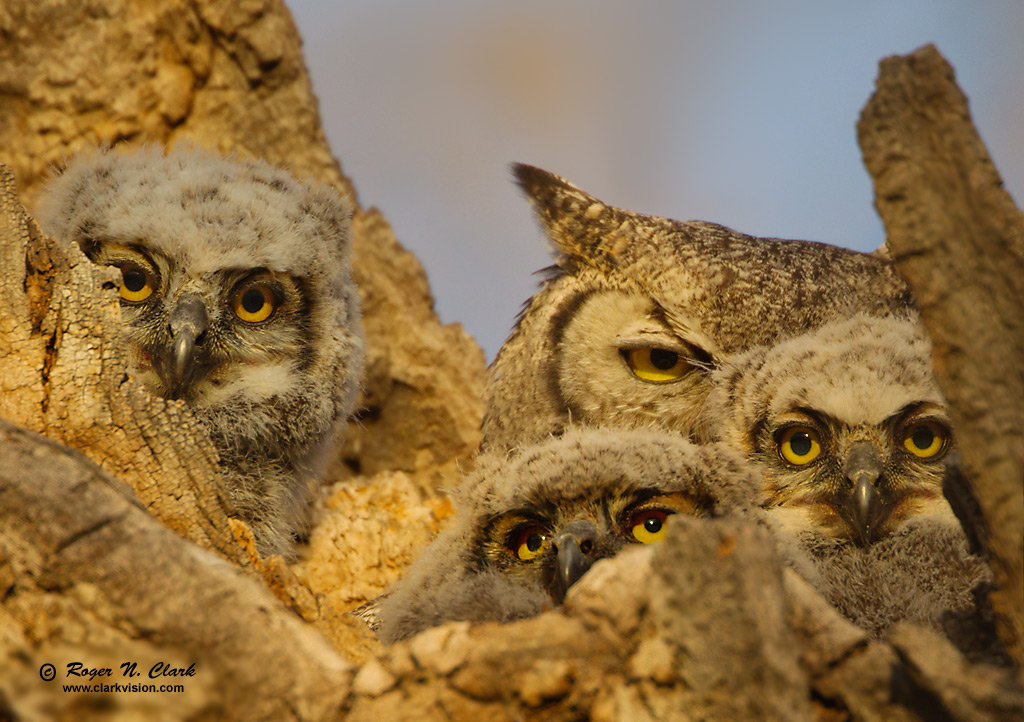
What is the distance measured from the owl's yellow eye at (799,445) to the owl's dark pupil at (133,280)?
1.76m

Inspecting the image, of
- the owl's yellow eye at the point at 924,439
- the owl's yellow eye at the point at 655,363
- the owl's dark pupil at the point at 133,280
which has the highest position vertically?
the owl's dark pupil at the point at 133,280

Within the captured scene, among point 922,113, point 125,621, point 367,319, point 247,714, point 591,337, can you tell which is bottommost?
point 247,714

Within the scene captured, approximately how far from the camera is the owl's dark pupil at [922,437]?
8.18 feet

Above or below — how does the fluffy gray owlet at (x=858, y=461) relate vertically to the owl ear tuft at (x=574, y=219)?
below

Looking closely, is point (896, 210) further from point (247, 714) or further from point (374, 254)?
point (374, 254)

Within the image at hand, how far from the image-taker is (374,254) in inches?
177

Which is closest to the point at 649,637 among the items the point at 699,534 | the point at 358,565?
the point at 699,534

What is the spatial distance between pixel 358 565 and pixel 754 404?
150cm

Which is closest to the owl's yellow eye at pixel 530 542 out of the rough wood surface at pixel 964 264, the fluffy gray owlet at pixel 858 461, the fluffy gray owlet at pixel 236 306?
the fluffy gray owlet at pixel 858 461

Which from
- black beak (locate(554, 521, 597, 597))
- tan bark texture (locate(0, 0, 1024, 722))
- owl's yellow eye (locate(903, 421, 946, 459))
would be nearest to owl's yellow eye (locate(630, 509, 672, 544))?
black beak (locate(554, 521, 597, 597))

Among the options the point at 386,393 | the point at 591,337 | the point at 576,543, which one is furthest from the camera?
the point at 386,393

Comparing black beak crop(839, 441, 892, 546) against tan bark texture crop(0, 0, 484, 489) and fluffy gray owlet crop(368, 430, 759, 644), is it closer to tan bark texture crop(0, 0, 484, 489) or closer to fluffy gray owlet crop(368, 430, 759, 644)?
fluffy gray owlet crop(368, 430, 759, 644)

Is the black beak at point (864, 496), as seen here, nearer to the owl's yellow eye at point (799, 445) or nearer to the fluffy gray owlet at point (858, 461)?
the fluffy gray owlet at point (858, 461)

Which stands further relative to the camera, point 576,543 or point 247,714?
point 576,543
